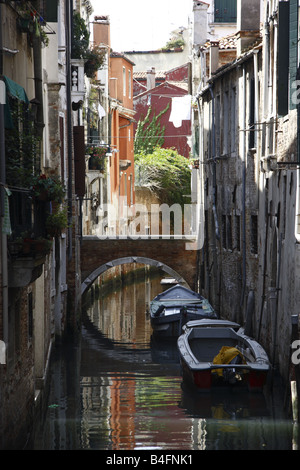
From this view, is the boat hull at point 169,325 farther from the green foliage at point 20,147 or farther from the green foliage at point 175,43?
the green foliage at point 175,43

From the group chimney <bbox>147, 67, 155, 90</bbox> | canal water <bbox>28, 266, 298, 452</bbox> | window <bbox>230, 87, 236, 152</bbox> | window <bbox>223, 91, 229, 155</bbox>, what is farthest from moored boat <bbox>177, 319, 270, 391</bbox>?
chimney <bbox>147, 67, 155, 90</bbox>

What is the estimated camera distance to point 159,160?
39219 millimetres

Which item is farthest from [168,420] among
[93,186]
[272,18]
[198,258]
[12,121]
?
[93,186]

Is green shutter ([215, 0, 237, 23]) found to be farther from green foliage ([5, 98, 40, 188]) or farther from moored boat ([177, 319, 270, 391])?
green foliage ([5, 98, 40, 188])

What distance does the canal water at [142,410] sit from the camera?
11.9 meters

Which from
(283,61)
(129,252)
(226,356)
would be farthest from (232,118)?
(283,61)

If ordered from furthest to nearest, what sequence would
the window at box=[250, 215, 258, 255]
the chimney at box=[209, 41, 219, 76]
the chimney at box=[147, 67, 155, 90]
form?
the chimney at box=[147, 67, 155, 90]
the chimney at box=[209, 41, 219, 76]
the window at box=[250, 215, 258, 255]

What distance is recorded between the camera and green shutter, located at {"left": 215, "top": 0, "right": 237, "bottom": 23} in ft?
102

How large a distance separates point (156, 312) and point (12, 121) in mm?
14244

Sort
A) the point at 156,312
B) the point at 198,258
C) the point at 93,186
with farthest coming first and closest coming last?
the point at 93,186, the point at 198,258, the point at 156,312

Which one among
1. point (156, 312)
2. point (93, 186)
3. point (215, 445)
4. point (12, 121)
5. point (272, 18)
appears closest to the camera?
point (12, 121)

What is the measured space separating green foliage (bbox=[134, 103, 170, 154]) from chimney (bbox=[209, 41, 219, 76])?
19649 millimetres

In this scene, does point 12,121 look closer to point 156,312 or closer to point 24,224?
point 24,224

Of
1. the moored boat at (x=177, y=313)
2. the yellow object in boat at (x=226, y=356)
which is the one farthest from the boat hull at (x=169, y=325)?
the yellow object in boat at (x=226, y=356)
